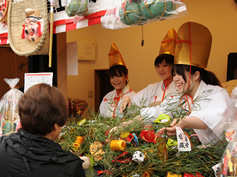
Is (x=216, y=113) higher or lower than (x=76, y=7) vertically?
lower

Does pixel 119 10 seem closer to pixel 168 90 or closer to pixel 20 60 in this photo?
pixel 168 90

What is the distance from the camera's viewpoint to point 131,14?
43.3 inches

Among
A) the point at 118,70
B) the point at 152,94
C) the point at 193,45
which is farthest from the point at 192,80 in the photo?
the point at 118,70

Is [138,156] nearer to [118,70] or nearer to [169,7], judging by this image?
[169,7]

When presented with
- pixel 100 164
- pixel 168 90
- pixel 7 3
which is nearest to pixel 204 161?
pixel 100 164

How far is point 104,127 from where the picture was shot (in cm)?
124

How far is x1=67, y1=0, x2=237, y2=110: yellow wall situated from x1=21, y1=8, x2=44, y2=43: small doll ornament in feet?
6.54

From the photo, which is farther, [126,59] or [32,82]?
[126,59]

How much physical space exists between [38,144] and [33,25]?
95cm

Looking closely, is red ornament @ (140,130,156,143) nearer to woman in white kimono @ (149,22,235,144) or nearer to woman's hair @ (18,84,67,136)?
woman in white kimono @ (149,22,235,144)

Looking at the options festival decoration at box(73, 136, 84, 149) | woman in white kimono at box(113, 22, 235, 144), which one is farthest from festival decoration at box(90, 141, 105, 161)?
woman in white kimono at box(113, 22, 235, 144)

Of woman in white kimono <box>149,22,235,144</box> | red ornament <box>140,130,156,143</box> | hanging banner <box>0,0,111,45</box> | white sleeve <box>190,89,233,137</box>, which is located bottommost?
red ornament <box>140,130,156,143</box>

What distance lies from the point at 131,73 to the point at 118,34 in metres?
0.60

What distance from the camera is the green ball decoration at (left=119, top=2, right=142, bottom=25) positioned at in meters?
1.09
